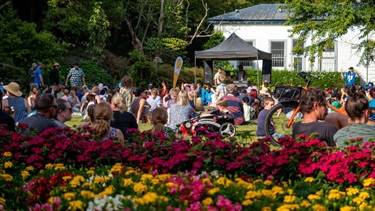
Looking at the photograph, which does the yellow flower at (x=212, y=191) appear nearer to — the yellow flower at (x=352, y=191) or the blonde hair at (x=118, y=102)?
the yellow flower at (x=352, y=191)

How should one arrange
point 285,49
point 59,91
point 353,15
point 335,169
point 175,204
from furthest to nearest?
point 285,49 < point 353,15 < point 59,91 < point 335,169 < point 175,204

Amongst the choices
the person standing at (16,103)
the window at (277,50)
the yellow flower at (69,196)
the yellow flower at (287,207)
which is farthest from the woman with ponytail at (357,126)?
the window at (277,50)

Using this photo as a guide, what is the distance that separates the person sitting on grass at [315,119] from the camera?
26.6 feet

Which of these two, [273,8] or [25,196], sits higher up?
[273,8]

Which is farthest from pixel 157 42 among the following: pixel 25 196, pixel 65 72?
pixel 25 196

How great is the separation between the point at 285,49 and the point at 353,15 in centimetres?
1339

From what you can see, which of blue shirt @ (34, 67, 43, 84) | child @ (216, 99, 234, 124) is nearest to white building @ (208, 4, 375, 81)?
blue shirt @ (34, 67, 43, 84)

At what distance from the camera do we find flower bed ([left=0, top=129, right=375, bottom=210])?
5426 millimetres

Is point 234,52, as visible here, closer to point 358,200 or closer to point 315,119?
point 315,119

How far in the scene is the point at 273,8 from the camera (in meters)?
45.9

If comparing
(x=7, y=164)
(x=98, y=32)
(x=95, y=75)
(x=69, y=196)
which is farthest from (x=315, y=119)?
(x=98, y=32)

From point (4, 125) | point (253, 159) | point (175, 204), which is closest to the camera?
point (175, 204)

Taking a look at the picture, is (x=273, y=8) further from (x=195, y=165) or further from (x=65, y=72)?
(x=195, y=165)

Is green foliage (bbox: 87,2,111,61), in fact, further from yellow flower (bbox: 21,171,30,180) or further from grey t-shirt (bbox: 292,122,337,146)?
yellow flower (bbox: 21,171,30,180)
